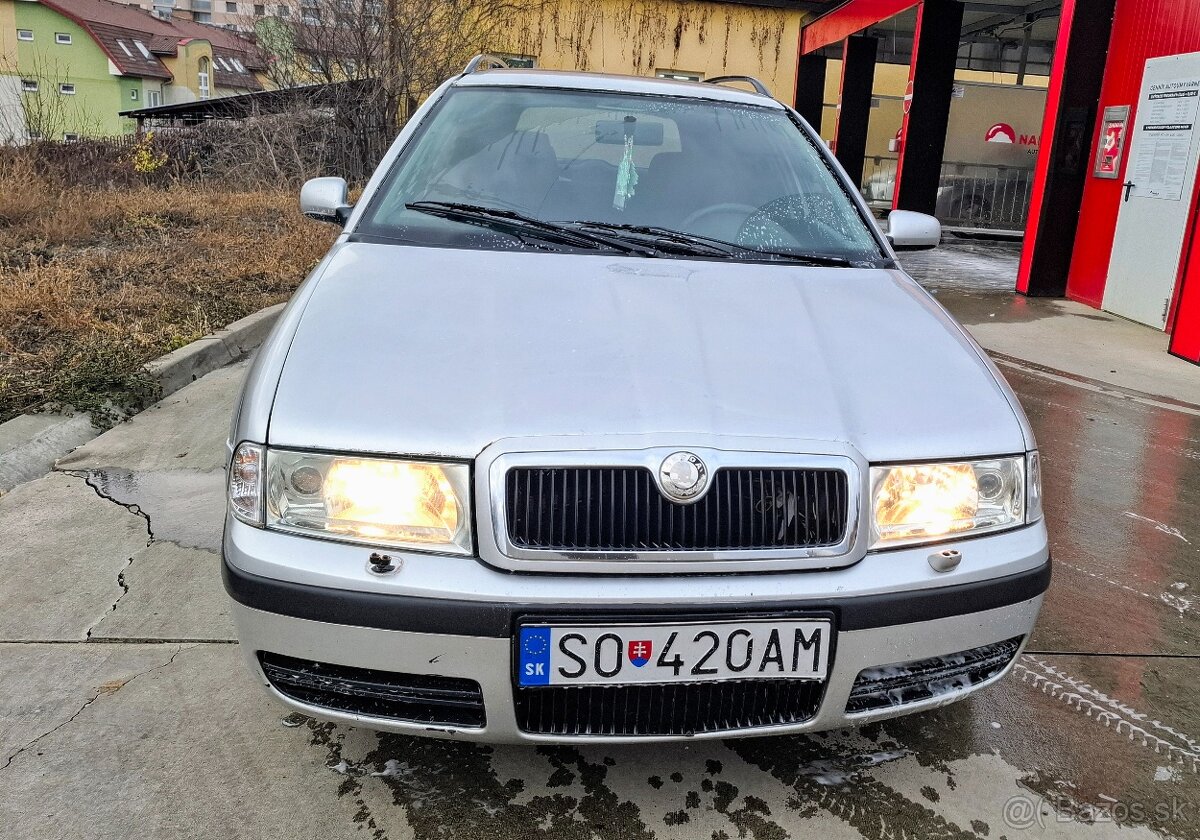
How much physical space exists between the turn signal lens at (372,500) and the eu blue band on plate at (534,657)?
0.20 metres

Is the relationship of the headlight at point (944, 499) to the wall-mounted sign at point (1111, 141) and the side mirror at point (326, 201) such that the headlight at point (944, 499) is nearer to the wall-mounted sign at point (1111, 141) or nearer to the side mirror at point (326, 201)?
the side mirror at point (326, 201)

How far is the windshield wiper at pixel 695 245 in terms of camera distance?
8.64ft

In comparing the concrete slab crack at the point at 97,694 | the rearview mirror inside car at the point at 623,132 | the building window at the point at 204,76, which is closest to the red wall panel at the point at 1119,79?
the rearview mirror inside car at the point at 623,132

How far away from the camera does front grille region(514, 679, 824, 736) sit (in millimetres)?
1758

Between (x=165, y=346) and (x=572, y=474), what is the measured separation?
438 centimetres

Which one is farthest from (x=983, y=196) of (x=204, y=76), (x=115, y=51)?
(x=204, y=76)

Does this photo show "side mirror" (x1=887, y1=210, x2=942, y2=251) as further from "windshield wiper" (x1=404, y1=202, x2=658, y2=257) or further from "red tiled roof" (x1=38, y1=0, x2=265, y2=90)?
"red tiled roof" (x1=38, y1=0, x2=265, y2=90)

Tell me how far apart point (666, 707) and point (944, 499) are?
2.35ft

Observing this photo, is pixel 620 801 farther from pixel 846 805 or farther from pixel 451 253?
pixel 451 253

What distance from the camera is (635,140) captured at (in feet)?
9.85

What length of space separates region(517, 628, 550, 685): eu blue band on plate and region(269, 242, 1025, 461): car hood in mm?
363

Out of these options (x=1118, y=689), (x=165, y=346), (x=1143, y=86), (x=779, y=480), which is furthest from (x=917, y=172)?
(x=779, y=480)

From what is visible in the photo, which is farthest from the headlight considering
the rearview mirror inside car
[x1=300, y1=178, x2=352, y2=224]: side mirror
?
[x1=300, y1=178, x2=352, y2=224]: side mirror

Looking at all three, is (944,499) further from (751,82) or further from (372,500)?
(751,82)
